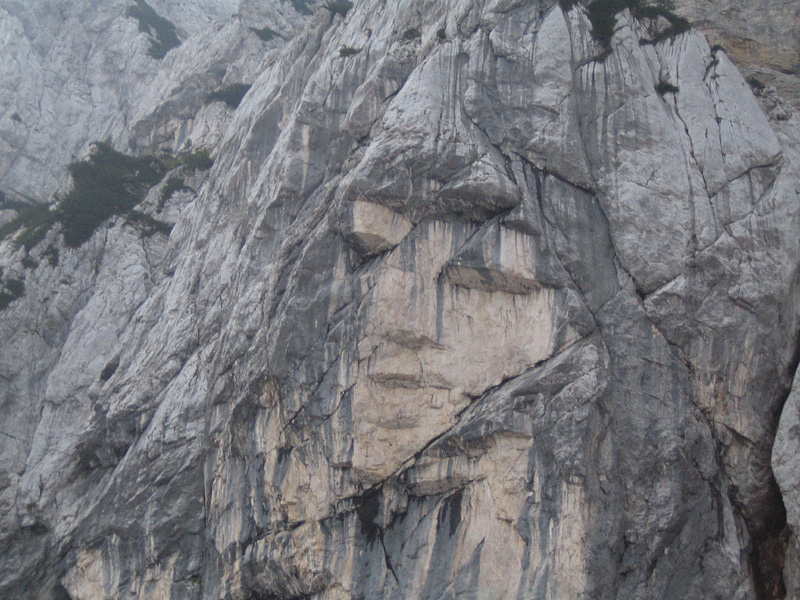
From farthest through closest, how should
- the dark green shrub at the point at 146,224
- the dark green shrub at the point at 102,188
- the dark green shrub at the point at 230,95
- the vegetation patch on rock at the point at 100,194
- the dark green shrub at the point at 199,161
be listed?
the dark green shrub at the point at 230,95 < the dark green shrub at the point at 199,161 < the dark green shrub at the point at 146,224 < the dark green shrub at the point at 102,188 < the vegetation patch on rock at the point at 100,194

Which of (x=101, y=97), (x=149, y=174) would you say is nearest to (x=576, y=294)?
(x=149, y=174)

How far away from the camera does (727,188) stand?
19.5 meters

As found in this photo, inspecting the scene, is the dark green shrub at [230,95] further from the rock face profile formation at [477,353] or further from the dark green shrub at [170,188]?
the rock face profile formation at [477,353]

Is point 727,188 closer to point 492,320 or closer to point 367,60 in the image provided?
point 492,320

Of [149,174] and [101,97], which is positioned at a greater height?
[101,97]

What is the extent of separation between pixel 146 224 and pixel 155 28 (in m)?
32.0

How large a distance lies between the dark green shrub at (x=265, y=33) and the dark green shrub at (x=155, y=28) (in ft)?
40.0

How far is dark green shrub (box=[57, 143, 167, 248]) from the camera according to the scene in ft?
105

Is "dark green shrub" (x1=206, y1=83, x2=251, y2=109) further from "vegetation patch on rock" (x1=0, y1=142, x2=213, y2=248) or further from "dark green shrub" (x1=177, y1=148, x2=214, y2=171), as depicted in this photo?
"dark green shrub" (x1=177, y1=148, x2=214, y2=171)

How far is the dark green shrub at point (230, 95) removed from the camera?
40.6 meters

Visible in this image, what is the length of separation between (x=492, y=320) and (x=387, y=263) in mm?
3208

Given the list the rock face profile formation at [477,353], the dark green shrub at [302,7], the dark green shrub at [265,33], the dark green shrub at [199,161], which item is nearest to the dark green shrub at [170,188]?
the dark green shrub at [199,161]

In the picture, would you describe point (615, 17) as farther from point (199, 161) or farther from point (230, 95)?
point (230, 95)

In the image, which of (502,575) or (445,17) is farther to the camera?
(445,17)
